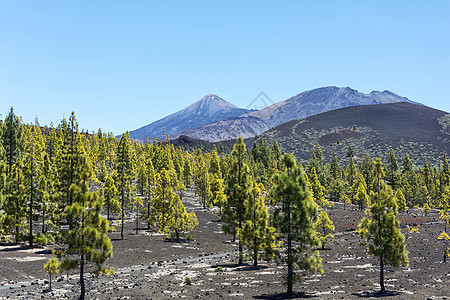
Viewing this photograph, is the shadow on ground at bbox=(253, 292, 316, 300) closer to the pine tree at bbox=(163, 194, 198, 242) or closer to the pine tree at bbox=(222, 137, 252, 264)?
the pine tree at bbox=(222, 137, 252, 264)

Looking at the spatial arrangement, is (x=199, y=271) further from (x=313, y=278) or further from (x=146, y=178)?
(x=146, y=178)

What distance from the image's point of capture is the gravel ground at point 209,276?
26312mm

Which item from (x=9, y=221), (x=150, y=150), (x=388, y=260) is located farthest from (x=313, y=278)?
(x=150, y=150)

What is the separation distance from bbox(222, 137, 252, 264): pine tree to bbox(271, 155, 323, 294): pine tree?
14121mm

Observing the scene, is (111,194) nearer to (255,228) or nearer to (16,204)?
(16,204)

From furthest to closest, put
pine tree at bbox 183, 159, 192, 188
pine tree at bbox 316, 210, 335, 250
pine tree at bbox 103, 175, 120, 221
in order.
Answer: pine tree at bbox 183, 159, 192, 188 < pine tree at bbox 103, 175, 120, 221 < pine tree at bbox 316, 210, 335, 250

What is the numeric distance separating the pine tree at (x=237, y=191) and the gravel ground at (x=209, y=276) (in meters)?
4.83

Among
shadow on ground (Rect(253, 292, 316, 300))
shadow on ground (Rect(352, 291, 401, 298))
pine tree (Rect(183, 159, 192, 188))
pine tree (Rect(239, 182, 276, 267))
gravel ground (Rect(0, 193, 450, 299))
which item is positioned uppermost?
pine tree (Rect(183, 159, 192, 188))

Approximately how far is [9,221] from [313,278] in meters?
38.4

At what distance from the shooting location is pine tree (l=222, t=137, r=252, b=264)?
41.3 meters

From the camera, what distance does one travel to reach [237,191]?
41.8 meters

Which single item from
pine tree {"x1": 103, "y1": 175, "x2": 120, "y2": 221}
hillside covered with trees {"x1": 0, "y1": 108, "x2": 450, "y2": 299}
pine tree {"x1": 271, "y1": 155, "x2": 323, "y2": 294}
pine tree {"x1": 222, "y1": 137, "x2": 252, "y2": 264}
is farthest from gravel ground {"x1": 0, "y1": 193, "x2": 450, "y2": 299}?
pine tree {"x1": 103, "y1": 175, "x2": 120, "y2": 221}

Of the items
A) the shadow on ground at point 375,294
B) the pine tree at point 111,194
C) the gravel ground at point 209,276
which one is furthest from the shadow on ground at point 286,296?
the pine tree at point 111,194

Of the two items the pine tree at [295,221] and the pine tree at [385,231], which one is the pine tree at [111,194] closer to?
the pine tree at [295,221]
